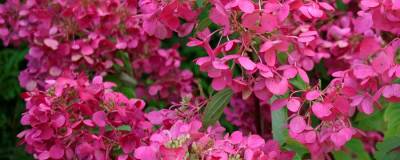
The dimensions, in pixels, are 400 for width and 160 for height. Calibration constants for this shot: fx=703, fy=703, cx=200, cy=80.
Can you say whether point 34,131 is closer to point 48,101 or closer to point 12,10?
point 48,101

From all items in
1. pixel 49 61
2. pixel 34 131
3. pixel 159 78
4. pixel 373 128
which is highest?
pixel 34 131

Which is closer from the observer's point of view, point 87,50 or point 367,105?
point 367,105

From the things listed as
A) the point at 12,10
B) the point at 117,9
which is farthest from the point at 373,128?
the point at 12,10

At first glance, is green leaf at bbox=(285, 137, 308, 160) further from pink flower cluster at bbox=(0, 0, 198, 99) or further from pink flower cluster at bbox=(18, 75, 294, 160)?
pink flower cluster at bbox=(0, 0, 198, 99)

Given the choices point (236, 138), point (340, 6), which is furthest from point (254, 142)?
point (340, 6)

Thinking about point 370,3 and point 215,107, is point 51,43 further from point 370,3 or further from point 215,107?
point 370,3
